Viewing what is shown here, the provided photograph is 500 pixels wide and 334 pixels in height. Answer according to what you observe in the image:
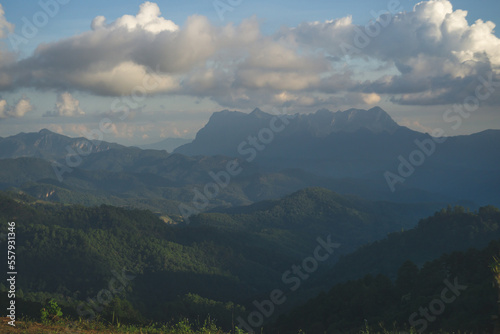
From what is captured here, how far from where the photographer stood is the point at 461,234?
140125 mm

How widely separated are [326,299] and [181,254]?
14027 centimetres

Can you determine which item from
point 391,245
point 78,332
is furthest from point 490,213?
point 78,332

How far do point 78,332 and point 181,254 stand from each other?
178480 mm

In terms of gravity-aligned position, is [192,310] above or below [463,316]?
below

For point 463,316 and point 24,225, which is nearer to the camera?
point 463,316

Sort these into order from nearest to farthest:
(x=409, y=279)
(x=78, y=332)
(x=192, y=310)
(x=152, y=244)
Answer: (x=78, y=332), (x=409, y=279), (x=192, y=310), (x=152, y=244)

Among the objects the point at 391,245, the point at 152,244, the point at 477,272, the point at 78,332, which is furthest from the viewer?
the point at 152,244

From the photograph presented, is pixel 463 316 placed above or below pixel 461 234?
above

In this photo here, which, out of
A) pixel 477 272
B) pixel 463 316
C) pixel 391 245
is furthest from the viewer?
pixel 391 245

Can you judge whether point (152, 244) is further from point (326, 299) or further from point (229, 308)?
point (326, 299)

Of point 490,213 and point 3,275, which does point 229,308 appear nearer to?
point 3,275

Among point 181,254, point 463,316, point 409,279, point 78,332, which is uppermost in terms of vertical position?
point 78,332

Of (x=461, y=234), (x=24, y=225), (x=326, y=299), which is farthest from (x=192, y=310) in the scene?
(x=24, y=225)

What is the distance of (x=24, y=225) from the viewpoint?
174 meters
